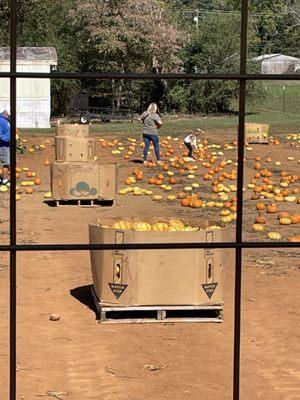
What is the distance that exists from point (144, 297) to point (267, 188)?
944cm

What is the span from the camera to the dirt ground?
6.73 meters

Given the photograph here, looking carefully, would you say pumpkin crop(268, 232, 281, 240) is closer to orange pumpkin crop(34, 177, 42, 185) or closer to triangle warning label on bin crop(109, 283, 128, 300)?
triangle warning label on bin crop(109, 283, 128, 300)

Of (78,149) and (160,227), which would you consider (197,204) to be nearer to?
(78,149)

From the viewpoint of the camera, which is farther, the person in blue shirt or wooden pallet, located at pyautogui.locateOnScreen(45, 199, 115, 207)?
the person in blue shirt

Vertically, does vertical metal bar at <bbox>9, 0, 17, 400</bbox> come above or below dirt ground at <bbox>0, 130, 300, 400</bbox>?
above

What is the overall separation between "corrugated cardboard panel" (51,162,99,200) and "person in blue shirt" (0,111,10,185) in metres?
2.61

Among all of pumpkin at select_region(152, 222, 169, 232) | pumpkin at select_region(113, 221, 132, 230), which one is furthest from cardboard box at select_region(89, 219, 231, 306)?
pumpkin at select_region(152, 222, 169, 232)

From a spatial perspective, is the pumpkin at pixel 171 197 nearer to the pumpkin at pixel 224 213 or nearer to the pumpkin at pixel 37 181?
the pumpkin at pixel 224 213

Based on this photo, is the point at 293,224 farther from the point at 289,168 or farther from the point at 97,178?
the point at 289,168

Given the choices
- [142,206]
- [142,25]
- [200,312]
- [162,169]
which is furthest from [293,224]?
[142,25]

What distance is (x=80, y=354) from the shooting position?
24.3ft

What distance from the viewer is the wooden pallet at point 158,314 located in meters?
8.50

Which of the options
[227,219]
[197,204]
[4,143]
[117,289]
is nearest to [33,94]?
[4,143]

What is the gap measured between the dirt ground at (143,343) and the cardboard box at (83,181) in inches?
158
